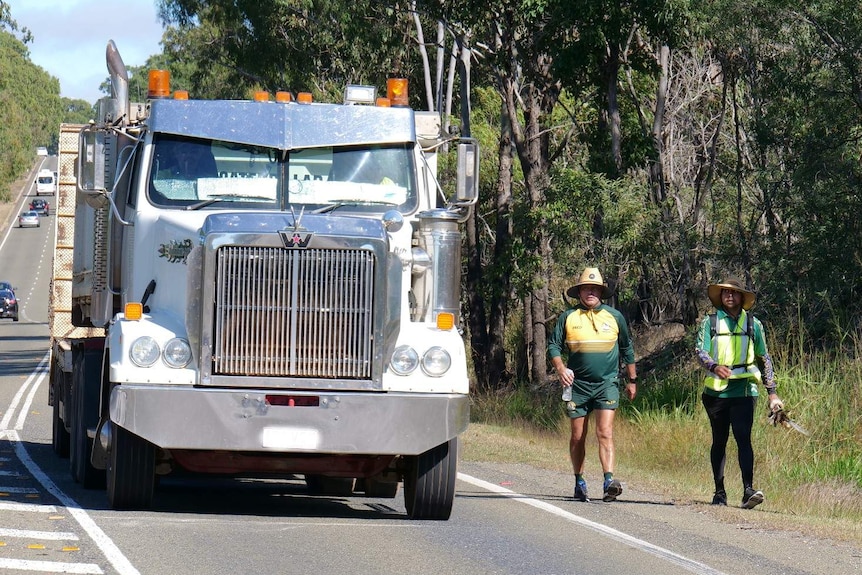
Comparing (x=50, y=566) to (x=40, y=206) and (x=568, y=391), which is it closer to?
(x=568, y=391)

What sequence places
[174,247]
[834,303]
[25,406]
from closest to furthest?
[174,247], [834,303], [25,406]

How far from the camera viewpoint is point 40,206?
113938 millimetres

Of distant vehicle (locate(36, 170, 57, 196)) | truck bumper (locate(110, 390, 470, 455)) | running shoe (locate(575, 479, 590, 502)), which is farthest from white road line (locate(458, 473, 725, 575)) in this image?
distant vehicle (locate(36, 170, 57, 196))

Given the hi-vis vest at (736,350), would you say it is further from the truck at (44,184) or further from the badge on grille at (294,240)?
the truck at (44,184)

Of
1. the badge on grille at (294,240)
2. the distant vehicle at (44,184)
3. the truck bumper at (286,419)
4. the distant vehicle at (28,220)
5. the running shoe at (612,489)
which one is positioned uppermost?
the distant vehicle at (44,184)

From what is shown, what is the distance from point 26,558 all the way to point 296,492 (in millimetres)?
4184

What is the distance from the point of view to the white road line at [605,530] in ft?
28.2

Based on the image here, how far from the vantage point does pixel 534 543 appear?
369 inches

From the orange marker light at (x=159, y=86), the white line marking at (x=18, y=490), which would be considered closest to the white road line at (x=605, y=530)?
the white line marking at (x=18, y=490)

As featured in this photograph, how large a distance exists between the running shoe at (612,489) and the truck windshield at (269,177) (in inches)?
109

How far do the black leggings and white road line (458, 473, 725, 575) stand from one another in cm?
152

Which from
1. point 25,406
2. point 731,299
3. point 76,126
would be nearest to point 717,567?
point 731,299

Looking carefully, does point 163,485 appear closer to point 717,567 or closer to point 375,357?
point 375,357

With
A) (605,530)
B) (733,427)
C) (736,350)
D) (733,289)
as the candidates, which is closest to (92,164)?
(605,530)
